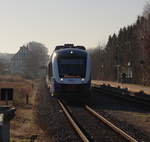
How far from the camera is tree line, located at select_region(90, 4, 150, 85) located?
6406cm

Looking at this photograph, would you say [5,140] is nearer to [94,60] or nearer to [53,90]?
[53,90]

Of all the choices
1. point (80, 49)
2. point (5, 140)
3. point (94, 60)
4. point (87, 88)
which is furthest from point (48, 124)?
point (94, 60)

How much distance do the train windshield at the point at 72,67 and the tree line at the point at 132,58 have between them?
34.5m

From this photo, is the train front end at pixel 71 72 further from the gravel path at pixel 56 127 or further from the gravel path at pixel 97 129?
the gravel path at pixel 97 129

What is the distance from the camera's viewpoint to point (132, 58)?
78938mm

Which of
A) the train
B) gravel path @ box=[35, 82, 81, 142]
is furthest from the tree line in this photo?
gravel path @ box=[35, 82, 81, 142]

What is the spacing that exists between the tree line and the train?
34.3 meters

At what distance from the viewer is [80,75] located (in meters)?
26.4

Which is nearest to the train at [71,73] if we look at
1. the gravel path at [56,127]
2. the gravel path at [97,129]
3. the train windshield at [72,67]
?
the train windshield at [72,67]

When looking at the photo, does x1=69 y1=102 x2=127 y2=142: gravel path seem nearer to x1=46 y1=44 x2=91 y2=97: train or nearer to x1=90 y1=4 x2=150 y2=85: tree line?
x1=46 y1=44 x2=91 y2=97: train

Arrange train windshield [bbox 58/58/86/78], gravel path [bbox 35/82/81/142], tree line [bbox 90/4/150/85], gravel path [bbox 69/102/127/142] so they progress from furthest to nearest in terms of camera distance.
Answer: tree line [bbox 90/4/150/85]
train windshield [bbox 58/58/86/78]
gravel path [bbox 35/82/81/142]
gravel path [bbox 69/102/127/142]

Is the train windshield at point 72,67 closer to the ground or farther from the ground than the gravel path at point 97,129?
farther from the ground

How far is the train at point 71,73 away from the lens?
26062 millimetres

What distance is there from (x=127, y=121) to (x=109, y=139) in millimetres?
5210
